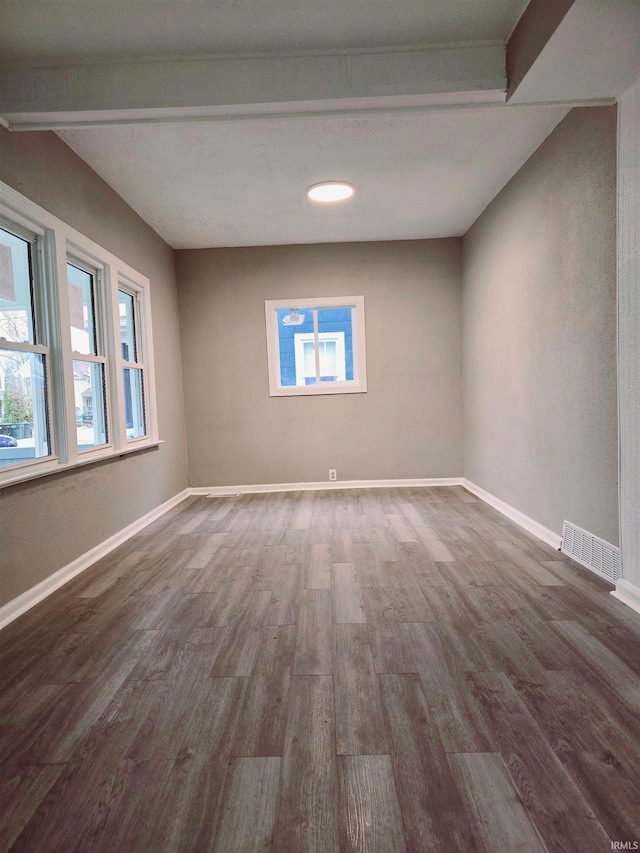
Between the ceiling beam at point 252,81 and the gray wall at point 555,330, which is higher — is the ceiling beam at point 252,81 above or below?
above

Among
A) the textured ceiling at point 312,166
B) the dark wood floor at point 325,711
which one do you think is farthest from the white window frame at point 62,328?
the dark wood floor at point 325,711

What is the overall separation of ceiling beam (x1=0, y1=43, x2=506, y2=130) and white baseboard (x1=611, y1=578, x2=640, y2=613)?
8.16 feet

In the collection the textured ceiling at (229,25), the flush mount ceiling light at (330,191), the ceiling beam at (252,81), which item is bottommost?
the ceiling beam at (252,81)

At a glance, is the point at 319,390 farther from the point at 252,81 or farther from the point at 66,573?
the point at 252,81

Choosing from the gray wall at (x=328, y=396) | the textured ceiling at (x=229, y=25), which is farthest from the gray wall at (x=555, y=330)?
the textured ceiling at (x=229, y=25)

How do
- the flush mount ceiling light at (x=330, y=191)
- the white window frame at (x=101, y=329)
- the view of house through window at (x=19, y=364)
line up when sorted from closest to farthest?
the view of house through window at (x=19, y=364) → the white window frame at (x=101, y=329) → the flush mount ceiling light at (x=330, y=191)

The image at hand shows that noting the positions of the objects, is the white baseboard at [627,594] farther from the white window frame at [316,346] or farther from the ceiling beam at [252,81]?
the white window frame at [316,346]

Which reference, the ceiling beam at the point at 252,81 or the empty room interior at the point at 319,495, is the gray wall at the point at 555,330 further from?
the ceiling beam at the point at 252,81

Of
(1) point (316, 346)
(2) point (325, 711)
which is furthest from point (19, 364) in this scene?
(1) point (316, 346)

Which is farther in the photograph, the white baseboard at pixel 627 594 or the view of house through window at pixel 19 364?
the view of house through window at pixel 19 364

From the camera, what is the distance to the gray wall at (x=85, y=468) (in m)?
2.52

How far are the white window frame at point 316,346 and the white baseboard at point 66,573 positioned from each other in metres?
1.97

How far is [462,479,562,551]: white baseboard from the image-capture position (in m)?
3.30

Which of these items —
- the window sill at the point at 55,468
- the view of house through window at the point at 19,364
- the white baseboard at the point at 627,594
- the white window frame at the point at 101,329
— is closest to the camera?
the white baseboard at the point at 627,594
